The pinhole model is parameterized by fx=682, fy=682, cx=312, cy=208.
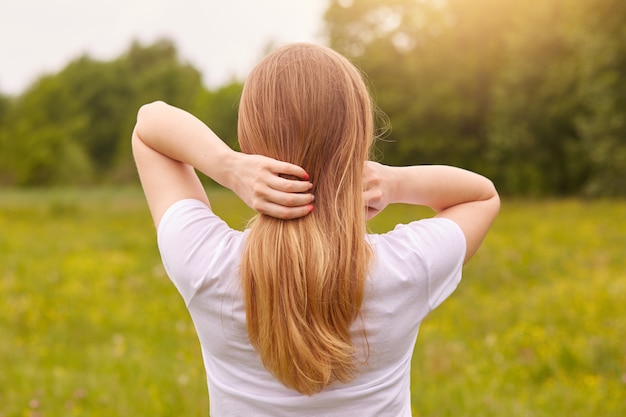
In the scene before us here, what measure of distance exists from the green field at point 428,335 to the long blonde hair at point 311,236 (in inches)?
16.0

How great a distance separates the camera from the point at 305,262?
56.2 inches

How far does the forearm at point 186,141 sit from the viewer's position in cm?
157

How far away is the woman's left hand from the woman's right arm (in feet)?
0.72

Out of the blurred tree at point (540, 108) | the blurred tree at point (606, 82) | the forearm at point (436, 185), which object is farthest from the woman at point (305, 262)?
the blurred tree at point (540, 108)

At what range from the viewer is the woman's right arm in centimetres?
160

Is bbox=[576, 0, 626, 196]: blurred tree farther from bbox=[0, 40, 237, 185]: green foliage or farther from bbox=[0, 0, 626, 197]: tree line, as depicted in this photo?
bbox=[0, 40, 237, 185]: green foliage

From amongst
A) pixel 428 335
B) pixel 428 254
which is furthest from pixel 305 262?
pixel 428 335

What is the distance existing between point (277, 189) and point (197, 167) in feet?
0.94

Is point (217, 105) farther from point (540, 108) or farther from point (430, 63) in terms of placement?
Answer: point (540, 108)

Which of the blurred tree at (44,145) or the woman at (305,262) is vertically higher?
the woman at (305,262)

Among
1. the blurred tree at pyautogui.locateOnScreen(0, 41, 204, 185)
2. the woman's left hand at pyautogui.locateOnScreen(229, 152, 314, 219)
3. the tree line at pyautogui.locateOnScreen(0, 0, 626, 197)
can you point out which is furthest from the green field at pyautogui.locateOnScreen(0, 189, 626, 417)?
the blurred tree at pyautogui.locateOnScreen(0, 41, 204, 185)

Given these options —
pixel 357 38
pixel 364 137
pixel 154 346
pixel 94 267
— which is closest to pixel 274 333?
pixel 364 137

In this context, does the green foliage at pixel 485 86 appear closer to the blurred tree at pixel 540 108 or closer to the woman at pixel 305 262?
the blurred tree at pixel 540 108

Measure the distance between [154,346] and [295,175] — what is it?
513 cm
